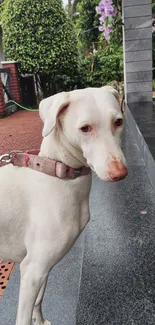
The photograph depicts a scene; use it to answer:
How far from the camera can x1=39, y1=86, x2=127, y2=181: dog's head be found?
1.18 meters

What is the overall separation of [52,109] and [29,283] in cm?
76

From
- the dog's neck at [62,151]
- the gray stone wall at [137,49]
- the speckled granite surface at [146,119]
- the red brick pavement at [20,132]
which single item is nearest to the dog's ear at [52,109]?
the dog's neck at [62,151]

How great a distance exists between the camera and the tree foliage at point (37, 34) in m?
9.34

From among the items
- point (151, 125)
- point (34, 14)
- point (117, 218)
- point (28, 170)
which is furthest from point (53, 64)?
point (28, 170)

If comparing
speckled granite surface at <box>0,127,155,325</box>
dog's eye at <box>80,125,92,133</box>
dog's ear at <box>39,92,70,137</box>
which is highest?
dog's ear at <box>39,92,70,137</box>

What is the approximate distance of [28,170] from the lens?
1503 millimetres

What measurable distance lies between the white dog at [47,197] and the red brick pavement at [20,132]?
415 centimetres

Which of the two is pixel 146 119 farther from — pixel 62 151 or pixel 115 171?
pixel 115 171

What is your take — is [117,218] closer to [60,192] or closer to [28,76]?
[60,192]

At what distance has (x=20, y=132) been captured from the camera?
714cm

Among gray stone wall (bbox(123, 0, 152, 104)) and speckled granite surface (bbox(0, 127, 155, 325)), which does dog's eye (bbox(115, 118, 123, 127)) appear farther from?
gray stone wall (bbox(123, 0, 152, 104))

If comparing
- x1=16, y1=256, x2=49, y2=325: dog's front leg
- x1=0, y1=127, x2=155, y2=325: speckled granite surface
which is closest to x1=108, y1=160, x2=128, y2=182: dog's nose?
x1=16, y1=256, x2=49, y2=325: dog's front leg

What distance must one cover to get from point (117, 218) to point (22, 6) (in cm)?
841

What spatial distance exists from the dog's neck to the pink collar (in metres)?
0.02
